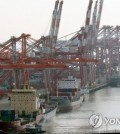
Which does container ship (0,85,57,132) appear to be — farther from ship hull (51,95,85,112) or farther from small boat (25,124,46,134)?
ship hull (51,95,85,112)

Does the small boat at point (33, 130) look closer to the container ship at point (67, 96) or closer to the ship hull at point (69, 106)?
the container ship at point (67, 96)

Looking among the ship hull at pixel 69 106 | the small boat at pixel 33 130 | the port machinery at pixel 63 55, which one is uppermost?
the port machinery at pixel 63 55

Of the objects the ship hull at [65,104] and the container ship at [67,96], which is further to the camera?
the container ship at [67,96]

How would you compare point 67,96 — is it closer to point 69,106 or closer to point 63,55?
point 69,106

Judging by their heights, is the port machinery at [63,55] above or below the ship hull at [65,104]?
above

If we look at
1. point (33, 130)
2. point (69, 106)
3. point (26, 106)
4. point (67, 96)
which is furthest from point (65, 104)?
point (33, 130)

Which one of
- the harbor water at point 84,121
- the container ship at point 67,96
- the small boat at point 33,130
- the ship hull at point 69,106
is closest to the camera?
A: the small boat at point 33,130

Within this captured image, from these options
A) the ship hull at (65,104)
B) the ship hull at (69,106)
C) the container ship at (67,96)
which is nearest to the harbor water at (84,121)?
the ship hull at (69,106)
